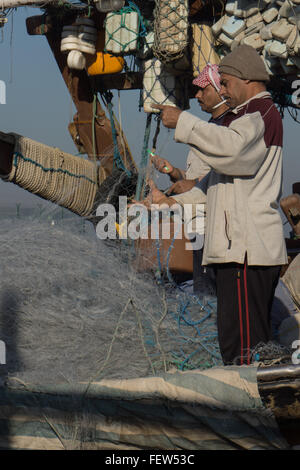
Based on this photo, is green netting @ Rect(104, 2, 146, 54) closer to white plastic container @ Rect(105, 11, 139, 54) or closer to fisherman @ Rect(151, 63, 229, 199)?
white plastic container @ Rect(105, 11, 139, 54)

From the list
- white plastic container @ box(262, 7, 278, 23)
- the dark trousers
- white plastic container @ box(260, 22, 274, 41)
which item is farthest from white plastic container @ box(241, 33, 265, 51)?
the dark trousers

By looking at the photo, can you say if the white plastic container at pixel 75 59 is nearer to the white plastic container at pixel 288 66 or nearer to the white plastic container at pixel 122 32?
the white plastic container at pixel 122 32

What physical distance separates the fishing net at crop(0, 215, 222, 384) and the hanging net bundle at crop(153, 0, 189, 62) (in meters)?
2.10

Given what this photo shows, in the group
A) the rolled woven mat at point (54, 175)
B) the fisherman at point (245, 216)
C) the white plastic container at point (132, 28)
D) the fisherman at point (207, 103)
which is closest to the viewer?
the fisherman at point (245, 216)

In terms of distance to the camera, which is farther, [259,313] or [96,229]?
[96,229]

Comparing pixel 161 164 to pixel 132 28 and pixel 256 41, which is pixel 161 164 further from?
pixel 132 28

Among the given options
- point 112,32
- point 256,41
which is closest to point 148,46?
point 112,32

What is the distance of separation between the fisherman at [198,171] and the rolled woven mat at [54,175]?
4.71ft

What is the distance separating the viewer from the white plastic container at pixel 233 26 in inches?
192

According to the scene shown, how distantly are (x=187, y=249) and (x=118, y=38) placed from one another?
7.63ft

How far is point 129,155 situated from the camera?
629cm

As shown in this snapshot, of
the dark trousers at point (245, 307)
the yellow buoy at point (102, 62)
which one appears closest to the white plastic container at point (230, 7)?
the yellow buoy at point (102, 62)

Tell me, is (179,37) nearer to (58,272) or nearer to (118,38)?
(118,38)
